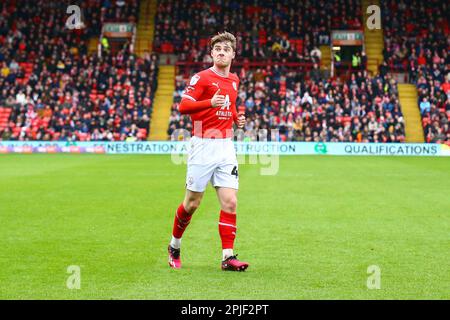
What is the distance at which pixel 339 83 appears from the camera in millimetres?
43562

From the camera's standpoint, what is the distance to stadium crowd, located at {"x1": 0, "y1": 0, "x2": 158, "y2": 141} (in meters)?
40.4

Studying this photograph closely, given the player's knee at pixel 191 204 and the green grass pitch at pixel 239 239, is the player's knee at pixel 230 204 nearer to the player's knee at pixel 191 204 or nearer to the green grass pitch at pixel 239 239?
the player's knee at pixel 191 204

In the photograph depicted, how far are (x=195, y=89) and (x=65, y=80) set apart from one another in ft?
121

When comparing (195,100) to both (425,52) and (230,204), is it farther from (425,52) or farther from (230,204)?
(425,52)

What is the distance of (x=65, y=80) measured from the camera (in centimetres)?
4422

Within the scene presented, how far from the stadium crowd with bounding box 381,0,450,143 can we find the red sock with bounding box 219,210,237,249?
103ft

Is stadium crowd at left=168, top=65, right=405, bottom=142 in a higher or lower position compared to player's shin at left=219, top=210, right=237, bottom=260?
higher

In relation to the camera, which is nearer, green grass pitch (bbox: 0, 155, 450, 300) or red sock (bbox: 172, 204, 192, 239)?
green grass pitch (bbox: 0, 155, 450, 300)

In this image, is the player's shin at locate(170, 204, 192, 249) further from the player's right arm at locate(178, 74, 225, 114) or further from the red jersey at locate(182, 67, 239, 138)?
the player's right arm at locate(178, 74, 225, 114)

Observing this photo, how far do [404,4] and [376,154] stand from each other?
15413 mm
